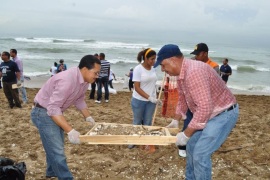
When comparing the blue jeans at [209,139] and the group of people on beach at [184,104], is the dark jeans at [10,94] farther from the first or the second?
the blue jeans at [209,139]

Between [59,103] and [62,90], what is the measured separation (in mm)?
145

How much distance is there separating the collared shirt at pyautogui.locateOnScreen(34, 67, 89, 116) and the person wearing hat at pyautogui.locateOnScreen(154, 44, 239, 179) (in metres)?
0.88

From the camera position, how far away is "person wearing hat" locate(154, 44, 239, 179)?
277 centimetres

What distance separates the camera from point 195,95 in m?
2.79

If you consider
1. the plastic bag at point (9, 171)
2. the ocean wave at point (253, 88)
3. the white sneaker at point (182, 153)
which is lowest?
the ocean wave at point (253, 88)

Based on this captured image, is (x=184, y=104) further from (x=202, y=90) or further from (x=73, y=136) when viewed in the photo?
(x=73, y=136)

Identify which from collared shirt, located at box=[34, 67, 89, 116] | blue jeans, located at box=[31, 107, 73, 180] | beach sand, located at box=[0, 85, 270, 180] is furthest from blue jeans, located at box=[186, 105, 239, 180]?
blue jeans, located at box=[31, 107, 73, 180]

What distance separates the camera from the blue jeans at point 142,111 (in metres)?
4.91

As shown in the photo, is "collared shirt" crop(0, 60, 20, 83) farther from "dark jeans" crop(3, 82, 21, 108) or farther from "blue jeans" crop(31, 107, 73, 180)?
"blue jeans" crop(31, 107, 73, 180)

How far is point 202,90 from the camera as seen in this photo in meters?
2.75

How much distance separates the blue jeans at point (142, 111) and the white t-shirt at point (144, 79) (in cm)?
9

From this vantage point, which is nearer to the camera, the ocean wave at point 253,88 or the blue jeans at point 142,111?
the blue jeans at point 142,111

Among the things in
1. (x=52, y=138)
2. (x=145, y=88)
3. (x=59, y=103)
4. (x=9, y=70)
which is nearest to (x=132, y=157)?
(x=145, y=88)

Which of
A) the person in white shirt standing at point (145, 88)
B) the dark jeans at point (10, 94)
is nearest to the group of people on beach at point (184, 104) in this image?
the person in white shirt standing at point (145, 88)
